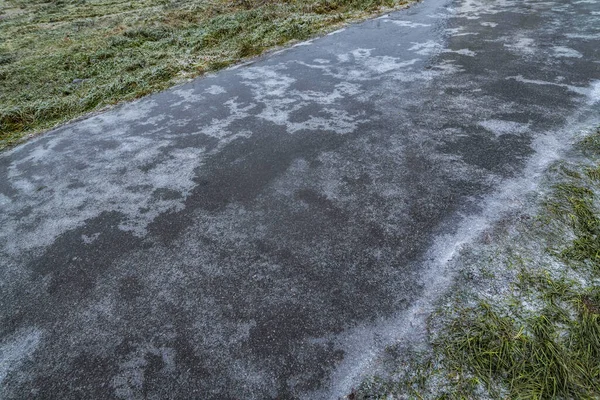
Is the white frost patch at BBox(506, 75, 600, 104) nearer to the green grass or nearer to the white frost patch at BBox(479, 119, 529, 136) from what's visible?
the white frost patch at BBox(479, 119, 529, 136)

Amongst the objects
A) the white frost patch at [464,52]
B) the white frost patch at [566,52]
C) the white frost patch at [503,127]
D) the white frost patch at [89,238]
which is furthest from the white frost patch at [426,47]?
the white frost patch at [89,238]

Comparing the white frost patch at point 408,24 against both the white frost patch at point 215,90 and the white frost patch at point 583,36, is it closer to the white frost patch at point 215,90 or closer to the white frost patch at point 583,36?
the white frost patch at point 583,36

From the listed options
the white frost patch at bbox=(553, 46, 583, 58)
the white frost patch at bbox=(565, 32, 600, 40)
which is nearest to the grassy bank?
the white frost patch at bbox=(553, 46, 583, 58)

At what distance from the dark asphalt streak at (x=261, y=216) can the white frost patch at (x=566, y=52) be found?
0.17ft

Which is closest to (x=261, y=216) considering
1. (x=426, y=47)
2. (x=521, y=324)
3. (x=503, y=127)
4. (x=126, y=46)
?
(x=521, y=324)

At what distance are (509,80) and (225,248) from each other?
4383 mm

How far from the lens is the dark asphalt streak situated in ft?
6.57

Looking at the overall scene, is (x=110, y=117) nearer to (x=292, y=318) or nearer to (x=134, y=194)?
(x=134, y=194)

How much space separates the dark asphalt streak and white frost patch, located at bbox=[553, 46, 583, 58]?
0.17 feet

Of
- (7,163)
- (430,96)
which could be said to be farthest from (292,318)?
(7,163)

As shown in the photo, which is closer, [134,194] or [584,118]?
[134,194]

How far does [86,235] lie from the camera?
2.94 meters

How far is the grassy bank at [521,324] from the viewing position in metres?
1.74

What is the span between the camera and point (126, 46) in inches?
324
